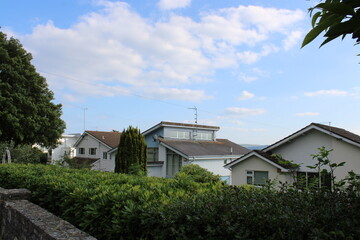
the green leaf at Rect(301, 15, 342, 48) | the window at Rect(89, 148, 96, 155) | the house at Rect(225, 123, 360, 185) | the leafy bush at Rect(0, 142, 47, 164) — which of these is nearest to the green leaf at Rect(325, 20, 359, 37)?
the green leaf at Rect(301, 15, 342, 48)

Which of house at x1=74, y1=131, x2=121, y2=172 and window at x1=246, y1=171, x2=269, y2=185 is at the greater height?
house at x1=74, y1=131, x2=121, y2=172

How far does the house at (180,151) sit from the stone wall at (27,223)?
73.0ft

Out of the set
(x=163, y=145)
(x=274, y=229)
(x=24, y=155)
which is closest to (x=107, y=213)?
(x=274, y=229)

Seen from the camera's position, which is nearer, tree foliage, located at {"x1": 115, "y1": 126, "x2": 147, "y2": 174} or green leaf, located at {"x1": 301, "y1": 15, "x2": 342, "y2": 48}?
green leaf, located at {"x1": 301, "y1": 15, "x2": 342, "y2": 48}

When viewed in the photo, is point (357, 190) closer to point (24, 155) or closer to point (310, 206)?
point (310, 206)

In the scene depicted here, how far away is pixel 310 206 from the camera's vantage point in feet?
8.48

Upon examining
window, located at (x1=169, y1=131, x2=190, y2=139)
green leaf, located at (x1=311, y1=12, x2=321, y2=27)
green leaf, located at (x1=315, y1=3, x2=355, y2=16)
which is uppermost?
window, located at (x1=169, y1=131, x2=190, y2=139)

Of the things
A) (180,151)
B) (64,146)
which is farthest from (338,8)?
(64,146)

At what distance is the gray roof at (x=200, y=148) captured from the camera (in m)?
29.6

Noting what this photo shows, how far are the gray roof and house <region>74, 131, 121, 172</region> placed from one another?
7.61m

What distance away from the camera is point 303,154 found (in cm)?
1852

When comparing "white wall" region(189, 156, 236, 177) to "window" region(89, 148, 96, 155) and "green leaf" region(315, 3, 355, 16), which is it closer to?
"window" region(89, 148, 96, 155)

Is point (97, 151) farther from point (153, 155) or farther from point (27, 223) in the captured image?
point (27, 223)

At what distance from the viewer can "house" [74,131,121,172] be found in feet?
117
